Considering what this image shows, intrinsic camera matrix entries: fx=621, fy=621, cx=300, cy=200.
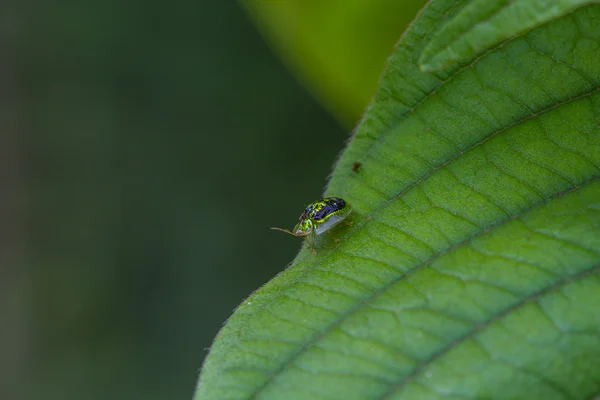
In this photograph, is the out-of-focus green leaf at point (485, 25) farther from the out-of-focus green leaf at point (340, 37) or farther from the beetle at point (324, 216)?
the out-of-focus green leaf at point (340, 37)

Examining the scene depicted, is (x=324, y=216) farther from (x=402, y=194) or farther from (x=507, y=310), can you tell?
(x=507, y=310)

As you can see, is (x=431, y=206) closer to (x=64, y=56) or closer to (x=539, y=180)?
(x=539, y=180)

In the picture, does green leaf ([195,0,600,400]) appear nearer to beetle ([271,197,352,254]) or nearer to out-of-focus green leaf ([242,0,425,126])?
beetle ([271,197,352,254])

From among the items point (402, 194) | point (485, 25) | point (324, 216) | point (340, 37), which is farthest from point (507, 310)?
point (340, 37)

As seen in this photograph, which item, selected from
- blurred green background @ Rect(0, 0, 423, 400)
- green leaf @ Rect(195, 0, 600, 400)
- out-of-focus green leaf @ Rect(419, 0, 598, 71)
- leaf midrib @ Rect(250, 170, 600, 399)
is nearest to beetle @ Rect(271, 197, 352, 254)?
green leaf @ Rect(195, 0, 600, 400)

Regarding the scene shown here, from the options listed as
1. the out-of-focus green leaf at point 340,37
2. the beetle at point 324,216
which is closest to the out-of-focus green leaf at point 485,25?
the beetle at point 324,216

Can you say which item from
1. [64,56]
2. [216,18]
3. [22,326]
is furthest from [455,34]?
[22,326]
